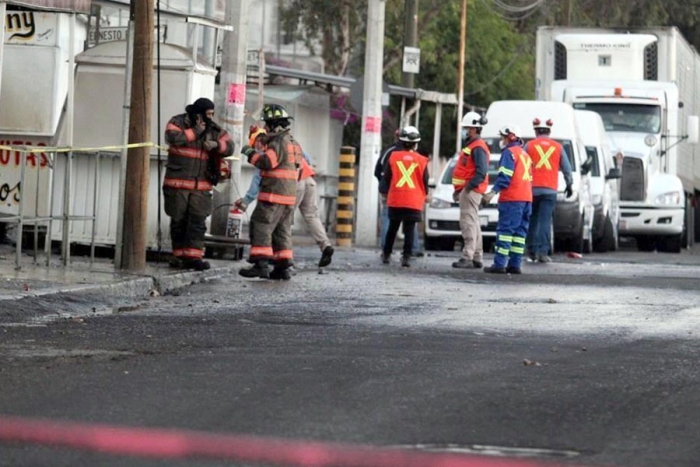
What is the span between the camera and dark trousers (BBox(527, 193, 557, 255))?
69.3 feet

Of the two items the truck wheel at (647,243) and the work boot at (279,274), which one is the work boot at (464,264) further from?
the truck wheel at (647,243)

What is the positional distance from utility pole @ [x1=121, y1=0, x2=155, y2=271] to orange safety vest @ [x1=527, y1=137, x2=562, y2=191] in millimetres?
7227

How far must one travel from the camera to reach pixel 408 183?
64.2 feet

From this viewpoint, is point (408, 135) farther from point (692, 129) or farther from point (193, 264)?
point (692, 129)

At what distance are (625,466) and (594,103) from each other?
24.3 meters

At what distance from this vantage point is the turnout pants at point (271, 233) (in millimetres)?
15969

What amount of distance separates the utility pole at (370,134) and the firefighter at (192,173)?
426 inches

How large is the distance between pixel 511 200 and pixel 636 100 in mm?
11843

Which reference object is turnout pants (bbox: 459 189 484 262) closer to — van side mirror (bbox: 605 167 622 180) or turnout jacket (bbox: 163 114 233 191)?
turnout jacket (bbox: 163 114 233 191)

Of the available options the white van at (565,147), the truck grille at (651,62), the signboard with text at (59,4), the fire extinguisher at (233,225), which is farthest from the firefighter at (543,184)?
the truck grille at (651,62)

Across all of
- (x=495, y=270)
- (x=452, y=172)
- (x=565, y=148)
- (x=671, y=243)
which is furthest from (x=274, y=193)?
(x=671, y=243)

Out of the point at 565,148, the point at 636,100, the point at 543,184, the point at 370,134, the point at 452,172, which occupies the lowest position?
the point at 543,184

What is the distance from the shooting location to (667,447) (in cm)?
646

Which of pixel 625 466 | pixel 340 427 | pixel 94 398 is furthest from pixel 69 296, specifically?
pixel 625 466
